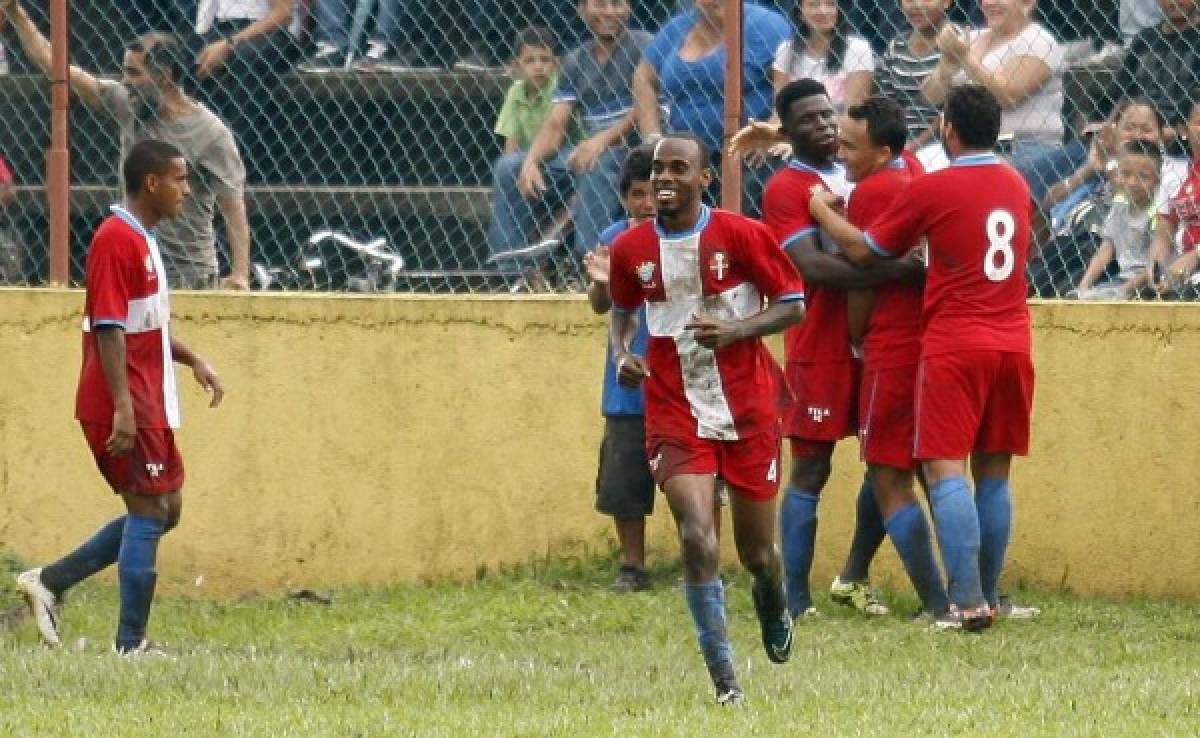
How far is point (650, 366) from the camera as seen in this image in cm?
792

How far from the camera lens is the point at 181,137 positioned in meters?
11.4

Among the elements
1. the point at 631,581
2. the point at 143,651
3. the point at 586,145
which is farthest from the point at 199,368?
the point at 586,145

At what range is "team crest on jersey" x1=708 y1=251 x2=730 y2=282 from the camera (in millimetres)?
7824

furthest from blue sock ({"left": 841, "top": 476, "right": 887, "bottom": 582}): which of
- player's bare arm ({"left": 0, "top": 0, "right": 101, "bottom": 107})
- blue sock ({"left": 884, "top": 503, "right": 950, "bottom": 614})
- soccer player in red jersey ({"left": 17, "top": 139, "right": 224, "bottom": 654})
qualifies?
player's bare arm ({"left": 0, "top": 0, "right": 101, "bottom": 107})

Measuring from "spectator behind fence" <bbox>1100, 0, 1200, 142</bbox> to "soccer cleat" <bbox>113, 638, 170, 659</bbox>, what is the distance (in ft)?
15.3

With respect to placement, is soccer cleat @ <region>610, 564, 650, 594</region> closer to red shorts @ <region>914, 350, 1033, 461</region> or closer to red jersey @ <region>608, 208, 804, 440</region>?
red shorts @ <region>914, 350, 1033, 461</region>

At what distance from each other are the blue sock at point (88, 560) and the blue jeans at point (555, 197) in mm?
2496

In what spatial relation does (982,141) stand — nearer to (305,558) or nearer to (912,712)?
(912,712)

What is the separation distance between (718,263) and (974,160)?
1.97 m

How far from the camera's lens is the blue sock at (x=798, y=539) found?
10023 millimetres

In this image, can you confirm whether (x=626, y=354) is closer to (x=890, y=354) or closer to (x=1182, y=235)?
(x=890, y=354)

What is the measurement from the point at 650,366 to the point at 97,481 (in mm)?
4233

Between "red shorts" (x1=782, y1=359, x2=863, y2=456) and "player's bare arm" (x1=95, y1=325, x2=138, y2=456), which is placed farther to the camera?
"red shorts" (x1=782, y1=359, x2=863, y2=456)

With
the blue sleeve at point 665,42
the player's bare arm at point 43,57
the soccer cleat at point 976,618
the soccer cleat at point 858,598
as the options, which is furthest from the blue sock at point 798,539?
the player's bare arm at point 43,57
